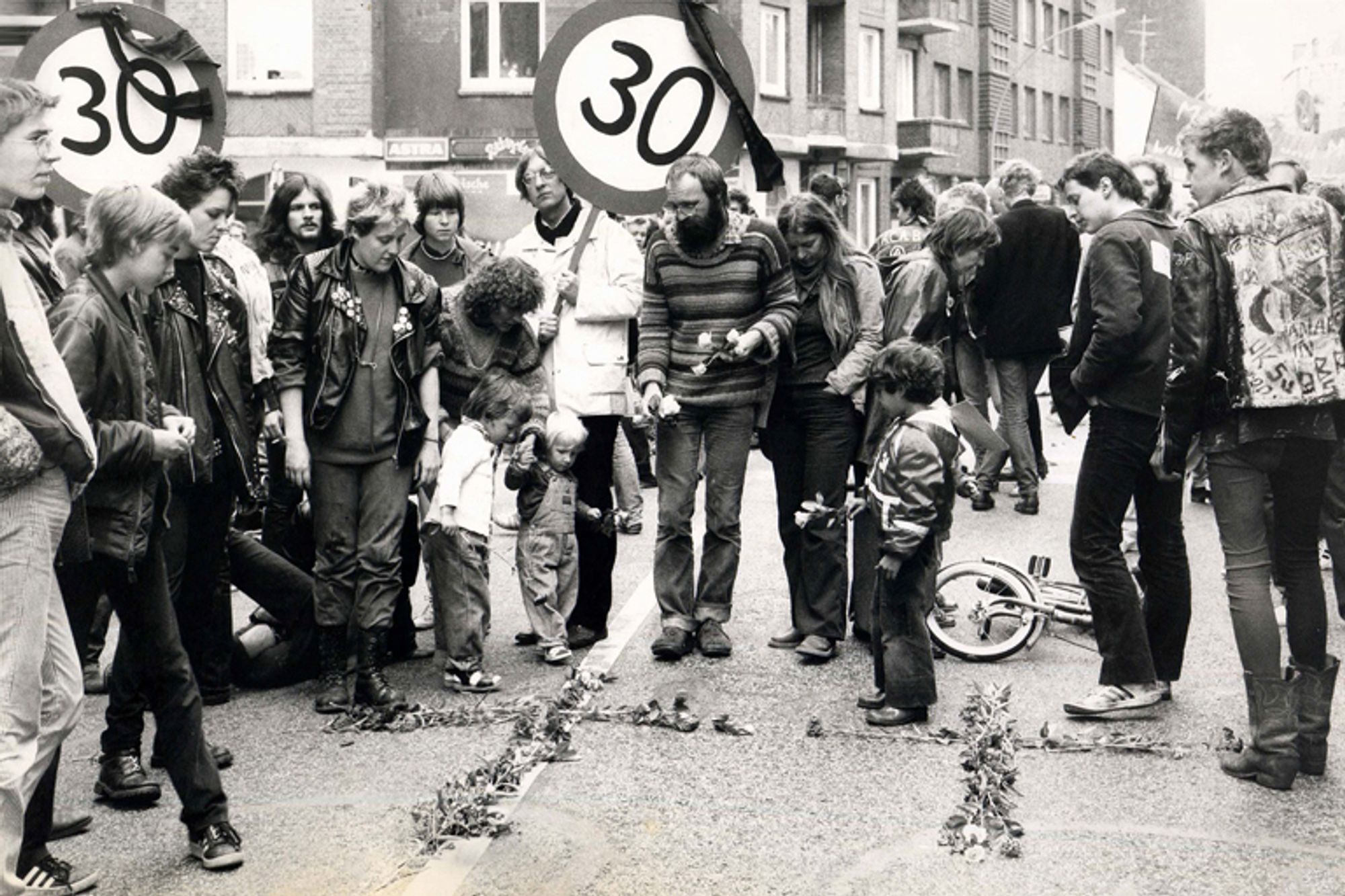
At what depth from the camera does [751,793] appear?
5629 mm

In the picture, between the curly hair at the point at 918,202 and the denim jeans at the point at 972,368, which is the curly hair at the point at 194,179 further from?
the denim jeans at the point at 972,368

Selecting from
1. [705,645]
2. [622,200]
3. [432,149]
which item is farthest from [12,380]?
[432,149]

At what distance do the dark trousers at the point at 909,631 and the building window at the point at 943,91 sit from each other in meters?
49.4

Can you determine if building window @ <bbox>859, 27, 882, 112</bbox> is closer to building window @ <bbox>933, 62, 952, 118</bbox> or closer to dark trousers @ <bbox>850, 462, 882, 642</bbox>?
building window @ <bbox>933, 62, 952, 118</bbox>

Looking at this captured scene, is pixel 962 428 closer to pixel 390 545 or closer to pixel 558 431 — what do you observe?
pixel 558 431

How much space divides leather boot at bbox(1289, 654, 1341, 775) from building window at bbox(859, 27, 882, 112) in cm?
4243

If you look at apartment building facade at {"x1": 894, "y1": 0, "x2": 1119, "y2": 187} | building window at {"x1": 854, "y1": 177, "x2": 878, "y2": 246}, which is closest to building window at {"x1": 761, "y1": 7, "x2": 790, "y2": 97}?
building window at {"x1": 854, "y1": 177, "x2": 878, "y2": 246}

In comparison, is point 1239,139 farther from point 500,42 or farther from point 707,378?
point 500,42

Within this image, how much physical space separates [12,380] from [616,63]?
3516mm

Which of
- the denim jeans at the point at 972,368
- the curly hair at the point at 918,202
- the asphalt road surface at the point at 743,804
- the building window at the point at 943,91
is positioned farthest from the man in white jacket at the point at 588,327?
the building window at the point at 943,91

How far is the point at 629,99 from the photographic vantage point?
286 inches

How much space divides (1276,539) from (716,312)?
2.69 m

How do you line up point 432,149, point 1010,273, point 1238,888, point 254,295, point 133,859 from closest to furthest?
point 1238,888
point 133,859
point 254,295
point 1010,273
point 432,149

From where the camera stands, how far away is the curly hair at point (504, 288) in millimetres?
7383
